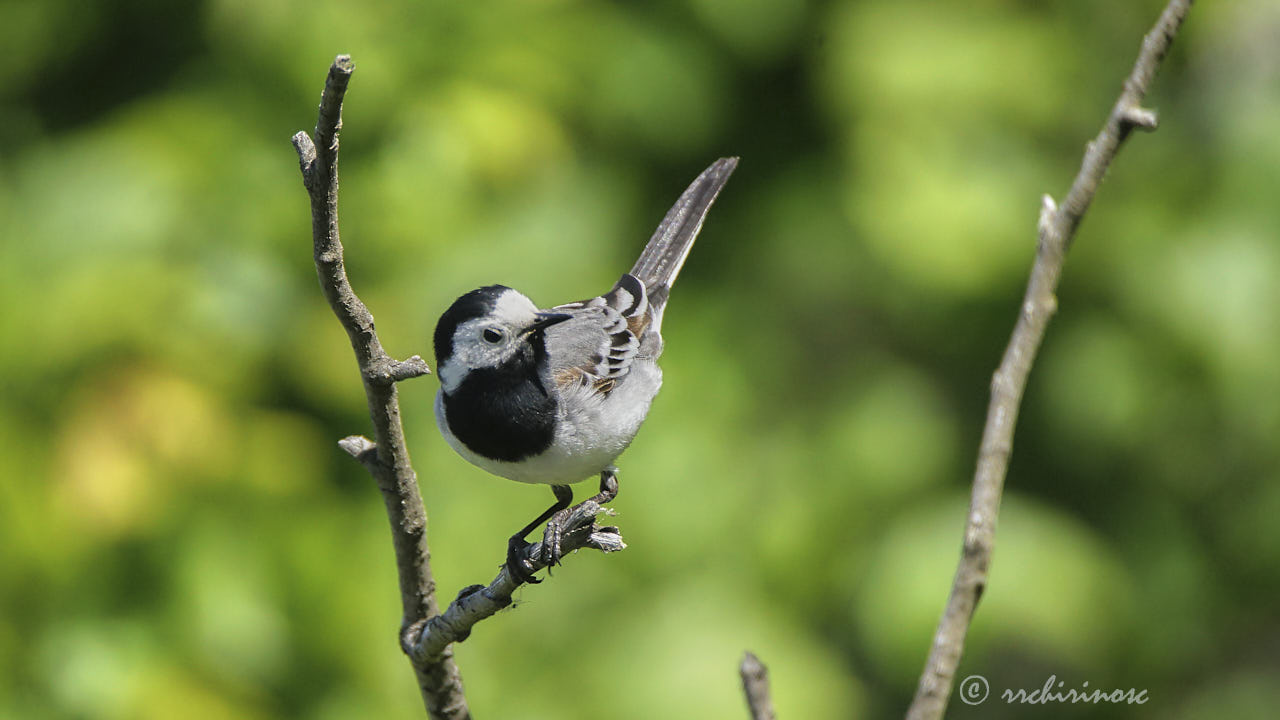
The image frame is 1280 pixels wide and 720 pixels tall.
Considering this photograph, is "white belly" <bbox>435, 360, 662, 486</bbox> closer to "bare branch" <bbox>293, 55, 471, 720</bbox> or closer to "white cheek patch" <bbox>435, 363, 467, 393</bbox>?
"white cheek patch" <bbox>435, 363, 467, 393</bbox>

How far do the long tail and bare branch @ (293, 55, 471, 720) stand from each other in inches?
56.7

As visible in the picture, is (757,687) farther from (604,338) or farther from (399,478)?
(604,338)

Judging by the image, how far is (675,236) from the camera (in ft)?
11.4

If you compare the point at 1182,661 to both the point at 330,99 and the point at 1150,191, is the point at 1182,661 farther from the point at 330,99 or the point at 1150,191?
the point at 330,99

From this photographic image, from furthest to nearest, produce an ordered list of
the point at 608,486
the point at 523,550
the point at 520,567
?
1. the point at 608,486
2. the point at 523,550
3. the point at 520,567

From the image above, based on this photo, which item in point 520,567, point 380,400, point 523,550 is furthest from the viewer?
point 523,550

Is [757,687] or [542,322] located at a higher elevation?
[542,322]

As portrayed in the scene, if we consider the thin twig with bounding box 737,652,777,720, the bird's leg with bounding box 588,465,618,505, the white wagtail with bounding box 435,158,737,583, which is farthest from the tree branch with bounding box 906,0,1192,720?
the bird's leg with bounding box 588,465,618,505

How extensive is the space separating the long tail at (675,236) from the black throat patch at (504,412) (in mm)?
897

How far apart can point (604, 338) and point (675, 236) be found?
581mm

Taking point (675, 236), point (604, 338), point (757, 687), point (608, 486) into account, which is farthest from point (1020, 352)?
point (675, 236)

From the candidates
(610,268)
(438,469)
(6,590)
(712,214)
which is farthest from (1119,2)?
(6,590)

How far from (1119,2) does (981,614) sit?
227 centimetres

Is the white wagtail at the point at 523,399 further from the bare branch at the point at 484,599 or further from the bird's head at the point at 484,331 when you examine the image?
the bare branch at the point at 484,599
